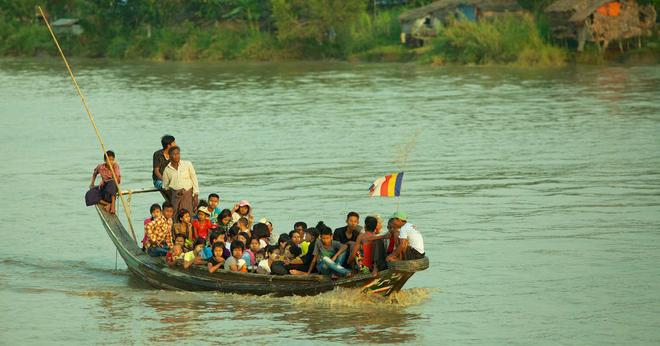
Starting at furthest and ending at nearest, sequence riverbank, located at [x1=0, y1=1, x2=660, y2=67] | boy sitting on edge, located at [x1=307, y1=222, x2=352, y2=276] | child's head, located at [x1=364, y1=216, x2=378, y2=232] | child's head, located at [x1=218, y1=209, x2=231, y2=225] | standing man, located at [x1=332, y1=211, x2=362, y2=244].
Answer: riverbank, located at [x1=0, y1=1, x2=660, y2=67], child's head, located at [x1=218, y1=209, x2=231, y2=225], standing man, located at [x1=332, y1=211, x2=362, y2=244], boy sitting on edge, located at [x1=307, y1=222, x2=352, y2=276], child's head, located at [x1=364, y1=216, x2=378, y2=232]

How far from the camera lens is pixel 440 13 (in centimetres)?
4459

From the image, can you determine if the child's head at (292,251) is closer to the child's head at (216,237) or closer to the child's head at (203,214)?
the child's head at (216,237)

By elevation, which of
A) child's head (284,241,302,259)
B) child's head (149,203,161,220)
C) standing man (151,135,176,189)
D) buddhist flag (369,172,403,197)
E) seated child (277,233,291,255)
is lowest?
child's head (284,241,302,259)

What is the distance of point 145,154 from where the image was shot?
75.9 ft

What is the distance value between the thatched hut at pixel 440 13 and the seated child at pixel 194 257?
107ft

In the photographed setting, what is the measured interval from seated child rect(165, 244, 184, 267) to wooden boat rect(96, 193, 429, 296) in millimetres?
50

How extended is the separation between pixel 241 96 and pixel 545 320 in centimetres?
2302

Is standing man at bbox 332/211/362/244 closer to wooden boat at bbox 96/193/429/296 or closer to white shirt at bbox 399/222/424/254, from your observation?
wooden boat at bbox 96/193/429/296

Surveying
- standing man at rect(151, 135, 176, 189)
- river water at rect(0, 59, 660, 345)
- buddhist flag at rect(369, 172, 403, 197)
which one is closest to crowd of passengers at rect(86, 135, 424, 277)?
standing man at rect(151, 135, 176, 189)

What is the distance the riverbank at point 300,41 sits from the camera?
40.0m

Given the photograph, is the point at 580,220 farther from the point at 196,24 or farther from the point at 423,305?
the point at 196,24

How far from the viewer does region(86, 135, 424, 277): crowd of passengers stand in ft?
35.6

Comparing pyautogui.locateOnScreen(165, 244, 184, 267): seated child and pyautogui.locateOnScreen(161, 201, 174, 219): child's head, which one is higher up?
pyautogui.locateOnScreen(161, 201, 174, 219): child's head

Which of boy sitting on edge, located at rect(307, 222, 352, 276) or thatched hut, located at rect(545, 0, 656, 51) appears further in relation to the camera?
thatched hut, located at rect(545, 0, 656, 51)
